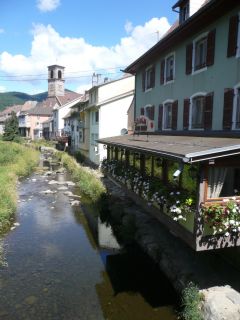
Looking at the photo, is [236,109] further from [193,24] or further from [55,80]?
[55,80]

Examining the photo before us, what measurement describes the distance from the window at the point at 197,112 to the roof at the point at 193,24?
10.1 feet

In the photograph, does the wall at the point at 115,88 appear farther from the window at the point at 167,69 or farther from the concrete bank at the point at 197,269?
the concrete bank at the point at 197,269

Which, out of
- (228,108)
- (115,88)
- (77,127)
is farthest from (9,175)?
(228,108)

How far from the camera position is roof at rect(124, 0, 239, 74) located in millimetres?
11898

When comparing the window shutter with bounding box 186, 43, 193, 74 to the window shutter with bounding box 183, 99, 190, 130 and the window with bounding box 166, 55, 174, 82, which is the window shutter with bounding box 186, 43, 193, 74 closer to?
the window shutter with bounding box 183, 99, 190, 130

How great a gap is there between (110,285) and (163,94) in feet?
36.2

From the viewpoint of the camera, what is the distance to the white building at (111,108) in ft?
102

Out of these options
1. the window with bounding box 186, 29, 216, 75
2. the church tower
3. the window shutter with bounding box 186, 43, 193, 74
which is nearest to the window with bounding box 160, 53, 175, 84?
the window shutter with bounding box 186, 43, 193, 74

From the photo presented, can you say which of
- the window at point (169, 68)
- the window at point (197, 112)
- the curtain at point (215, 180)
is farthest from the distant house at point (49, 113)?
the curtain at point (215, 180)

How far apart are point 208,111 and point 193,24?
155 inches

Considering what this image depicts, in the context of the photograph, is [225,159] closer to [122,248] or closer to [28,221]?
[122,248]

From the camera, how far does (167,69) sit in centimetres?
1769

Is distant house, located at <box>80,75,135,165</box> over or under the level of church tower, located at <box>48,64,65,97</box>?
under

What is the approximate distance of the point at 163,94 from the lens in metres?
18.2
